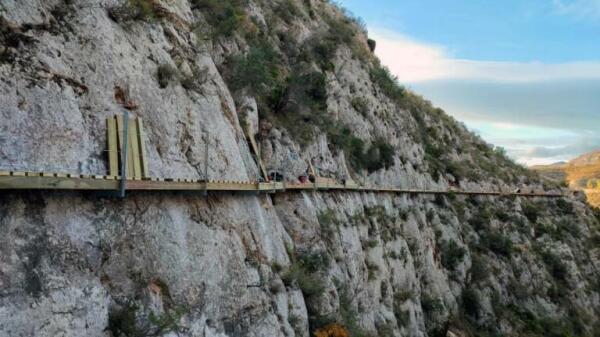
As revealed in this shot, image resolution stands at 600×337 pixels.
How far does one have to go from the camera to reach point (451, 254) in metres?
32.3

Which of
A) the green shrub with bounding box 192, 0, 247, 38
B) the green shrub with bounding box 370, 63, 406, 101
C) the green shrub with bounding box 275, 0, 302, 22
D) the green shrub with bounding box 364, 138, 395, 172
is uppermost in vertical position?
the green shrub with bounding box 275, 0, 302, 22

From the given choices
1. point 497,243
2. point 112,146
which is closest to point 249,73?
point 112,146

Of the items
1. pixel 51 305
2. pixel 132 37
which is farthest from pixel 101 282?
pixel 132 37

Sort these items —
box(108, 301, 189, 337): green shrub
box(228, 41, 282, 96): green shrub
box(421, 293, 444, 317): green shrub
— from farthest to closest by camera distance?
box(421, 293, 444, 317): green shrub
box(228, 41, 282, 96): green shrub
box(108, 301, 189, 337): green shrub

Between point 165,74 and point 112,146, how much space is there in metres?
2.71

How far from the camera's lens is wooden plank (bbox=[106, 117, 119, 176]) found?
8.14 meters

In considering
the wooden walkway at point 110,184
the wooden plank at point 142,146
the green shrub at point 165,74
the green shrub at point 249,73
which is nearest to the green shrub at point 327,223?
the wooden walkway at point 110,184

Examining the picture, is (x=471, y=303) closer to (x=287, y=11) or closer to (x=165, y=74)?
(x=287, y=11)

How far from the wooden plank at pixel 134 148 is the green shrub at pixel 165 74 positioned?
1620 mm

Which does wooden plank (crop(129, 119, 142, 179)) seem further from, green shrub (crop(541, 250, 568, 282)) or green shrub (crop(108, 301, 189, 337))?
green shrub (crop(541, 250, 568, 282))

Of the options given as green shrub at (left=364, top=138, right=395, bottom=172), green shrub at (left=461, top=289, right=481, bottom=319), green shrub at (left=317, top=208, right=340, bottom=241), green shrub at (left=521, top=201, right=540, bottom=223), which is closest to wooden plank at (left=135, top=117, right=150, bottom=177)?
green shrub at (left=317, top=208, right=340, bottom=241)

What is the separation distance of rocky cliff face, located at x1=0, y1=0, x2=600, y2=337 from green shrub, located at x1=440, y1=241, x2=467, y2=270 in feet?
0.30

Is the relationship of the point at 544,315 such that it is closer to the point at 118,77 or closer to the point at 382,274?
the point at 382,274

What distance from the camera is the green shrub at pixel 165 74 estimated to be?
10.4 m
